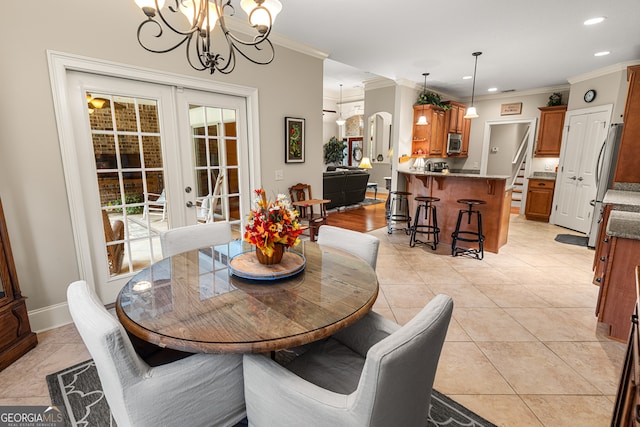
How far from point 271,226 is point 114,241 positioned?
2068 mm

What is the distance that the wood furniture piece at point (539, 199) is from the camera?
618 centimetres

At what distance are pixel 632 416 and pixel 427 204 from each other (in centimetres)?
406

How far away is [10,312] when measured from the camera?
80.2 inches

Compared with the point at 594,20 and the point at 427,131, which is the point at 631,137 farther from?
the point at 427,131

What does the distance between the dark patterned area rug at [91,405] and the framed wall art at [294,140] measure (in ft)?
9.41

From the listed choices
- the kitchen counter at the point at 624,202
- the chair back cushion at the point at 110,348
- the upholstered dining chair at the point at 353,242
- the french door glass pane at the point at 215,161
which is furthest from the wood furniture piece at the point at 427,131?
the chair back cushion at the point at 110,348

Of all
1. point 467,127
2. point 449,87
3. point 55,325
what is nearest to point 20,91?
point 55,325

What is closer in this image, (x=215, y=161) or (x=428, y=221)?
(x=215, y=161)

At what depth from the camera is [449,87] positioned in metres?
6.65

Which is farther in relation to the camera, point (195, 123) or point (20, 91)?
point (195, 123)

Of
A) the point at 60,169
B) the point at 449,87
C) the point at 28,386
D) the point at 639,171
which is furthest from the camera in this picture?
the point at 449,87

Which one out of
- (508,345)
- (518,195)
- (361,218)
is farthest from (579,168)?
(508,345)

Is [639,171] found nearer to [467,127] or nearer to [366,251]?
[366,251]

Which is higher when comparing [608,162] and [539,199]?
[608,162]
